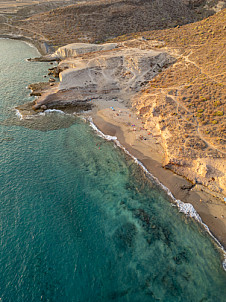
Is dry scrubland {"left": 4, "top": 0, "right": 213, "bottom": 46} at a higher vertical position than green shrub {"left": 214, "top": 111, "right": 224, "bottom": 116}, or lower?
higher

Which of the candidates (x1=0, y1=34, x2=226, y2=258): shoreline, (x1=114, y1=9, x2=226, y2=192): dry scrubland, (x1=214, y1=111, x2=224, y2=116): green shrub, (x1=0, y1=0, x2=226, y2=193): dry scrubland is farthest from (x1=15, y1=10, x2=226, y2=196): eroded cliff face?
(x1=0, y1=34, x2=226, y2=258): shoreline

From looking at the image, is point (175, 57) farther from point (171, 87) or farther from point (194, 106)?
point (194, 106)

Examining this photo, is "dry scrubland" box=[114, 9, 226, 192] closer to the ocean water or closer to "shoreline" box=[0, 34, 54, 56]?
the ocean water

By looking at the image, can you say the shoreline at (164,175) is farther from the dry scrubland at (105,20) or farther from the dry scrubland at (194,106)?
the dry scrubland at (105,20)

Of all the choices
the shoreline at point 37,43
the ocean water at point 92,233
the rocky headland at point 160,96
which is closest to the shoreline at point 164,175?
the rocky headland at point 160,96

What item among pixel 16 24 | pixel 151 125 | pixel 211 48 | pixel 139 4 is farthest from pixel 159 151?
pixel 16 24
